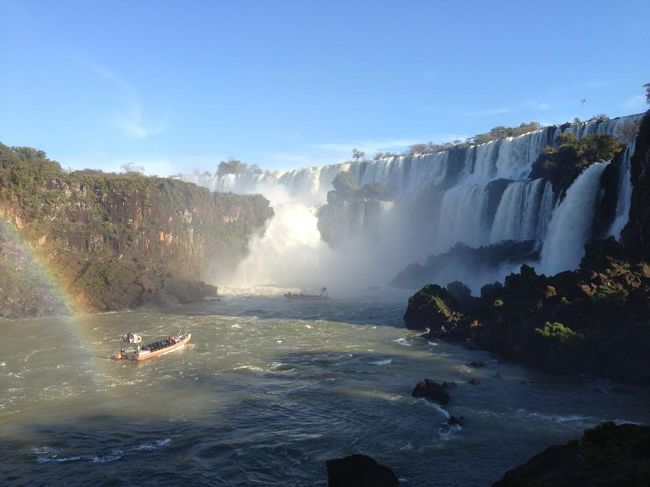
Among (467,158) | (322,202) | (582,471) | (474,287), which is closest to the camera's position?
(582,471)

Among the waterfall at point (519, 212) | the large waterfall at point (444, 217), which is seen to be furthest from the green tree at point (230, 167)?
the waterfall at point (519, 212)

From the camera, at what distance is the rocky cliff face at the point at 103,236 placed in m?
47.4

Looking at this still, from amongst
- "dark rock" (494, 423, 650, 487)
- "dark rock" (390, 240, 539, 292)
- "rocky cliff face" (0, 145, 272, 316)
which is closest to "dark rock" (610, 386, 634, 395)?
"dark rock" (494, 423, 650, 487)

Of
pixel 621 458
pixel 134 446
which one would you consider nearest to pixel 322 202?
pixel 134 446

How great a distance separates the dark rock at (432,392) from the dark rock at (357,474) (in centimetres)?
881

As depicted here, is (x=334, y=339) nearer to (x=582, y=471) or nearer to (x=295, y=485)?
(x=295, y=485)

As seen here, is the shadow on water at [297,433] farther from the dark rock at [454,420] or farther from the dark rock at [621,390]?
the dark rock at [621,390]

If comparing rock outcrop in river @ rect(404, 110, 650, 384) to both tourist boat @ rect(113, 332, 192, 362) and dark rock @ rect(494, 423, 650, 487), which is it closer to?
dark rock @ rect(494, 423, 650, 487)

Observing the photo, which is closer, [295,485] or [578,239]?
[295,485]

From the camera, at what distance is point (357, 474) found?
11.9 meters

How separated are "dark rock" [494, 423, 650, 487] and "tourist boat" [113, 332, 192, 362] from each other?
22669 mm

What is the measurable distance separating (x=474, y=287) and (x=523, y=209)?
830cm

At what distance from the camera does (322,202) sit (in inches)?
3789

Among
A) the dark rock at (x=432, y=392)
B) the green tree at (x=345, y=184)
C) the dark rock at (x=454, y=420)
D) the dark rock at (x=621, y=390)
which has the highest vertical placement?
the green tree at (x=345, y=184)
